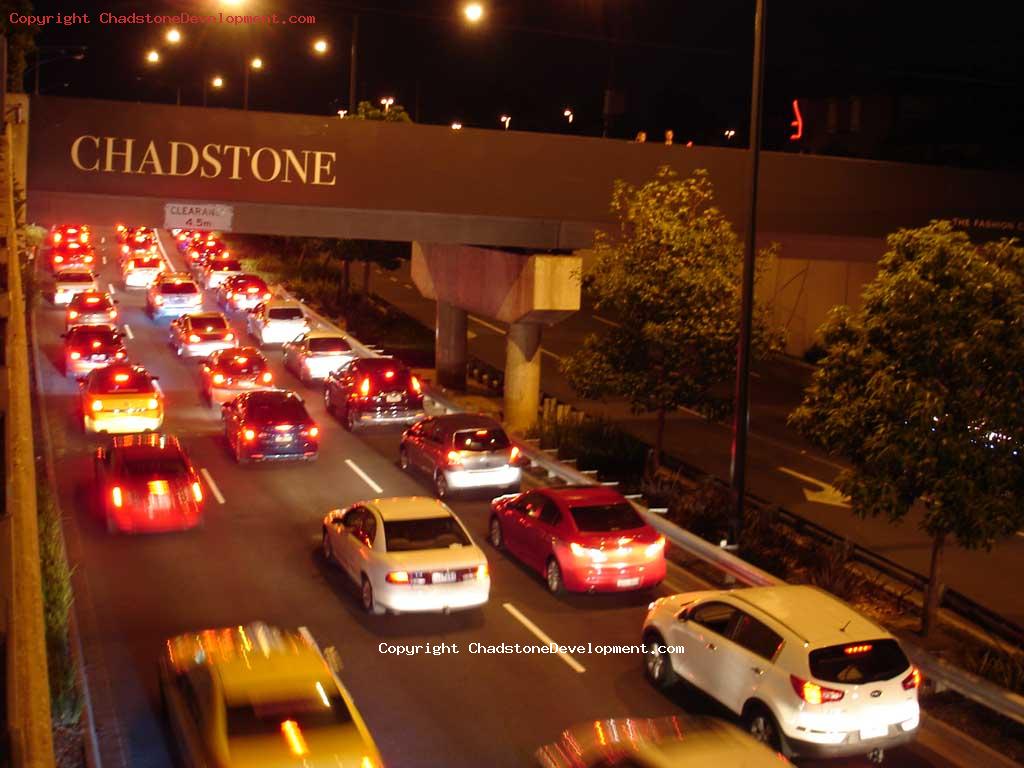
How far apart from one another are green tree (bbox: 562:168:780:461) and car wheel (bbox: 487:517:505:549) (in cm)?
531

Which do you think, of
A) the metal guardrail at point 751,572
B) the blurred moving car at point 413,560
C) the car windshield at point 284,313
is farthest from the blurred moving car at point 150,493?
the car windshield at point 284,313

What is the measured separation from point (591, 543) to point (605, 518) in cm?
57

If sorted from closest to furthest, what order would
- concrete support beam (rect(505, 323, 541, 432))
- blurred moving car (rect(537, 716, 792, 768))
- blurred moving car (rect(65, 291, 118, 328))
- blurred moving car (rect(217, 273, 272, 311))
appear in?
blurred moving car (rect(537, 716, 792, 768))
concrete support beam (rect(505, 323, 541, 432))
blurred moving car (rect(65, 291, 118, 328))
blurred moving car (rect(217, 273, 272, 311))

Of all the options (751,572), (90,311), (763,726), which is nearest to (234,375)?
(90,311)

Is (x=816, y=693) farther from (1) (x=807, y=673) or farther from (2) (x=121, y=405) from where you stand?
(2) (x=121, y=405)

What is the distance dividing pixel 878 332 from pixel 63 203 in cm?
1748

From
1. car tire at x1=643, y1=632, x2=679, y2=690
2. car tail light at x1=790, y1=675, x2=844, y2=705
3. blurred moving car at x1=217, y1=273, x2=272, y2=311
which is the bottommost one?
car tire at x1=643, y1=632, x2=679, y2=690

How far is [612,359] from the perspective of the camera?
77.3ft

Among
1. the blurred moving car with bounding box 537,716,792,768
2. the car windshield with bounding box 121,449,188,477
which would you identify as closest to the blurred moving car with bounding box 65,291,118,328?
the car windshield with bounding box 121,449,188,477

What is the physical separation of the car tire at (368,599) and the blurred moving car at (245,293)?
89.9 ft

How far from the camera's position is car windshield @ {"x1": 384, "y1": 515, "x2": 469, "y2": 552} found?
15297mm

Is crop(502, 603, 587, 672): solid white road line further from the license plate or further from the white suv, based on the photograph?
the license plate

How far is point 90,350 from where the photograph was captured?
30219 millimetres

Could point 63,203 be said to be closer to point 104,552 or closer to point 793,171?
point 104,552
